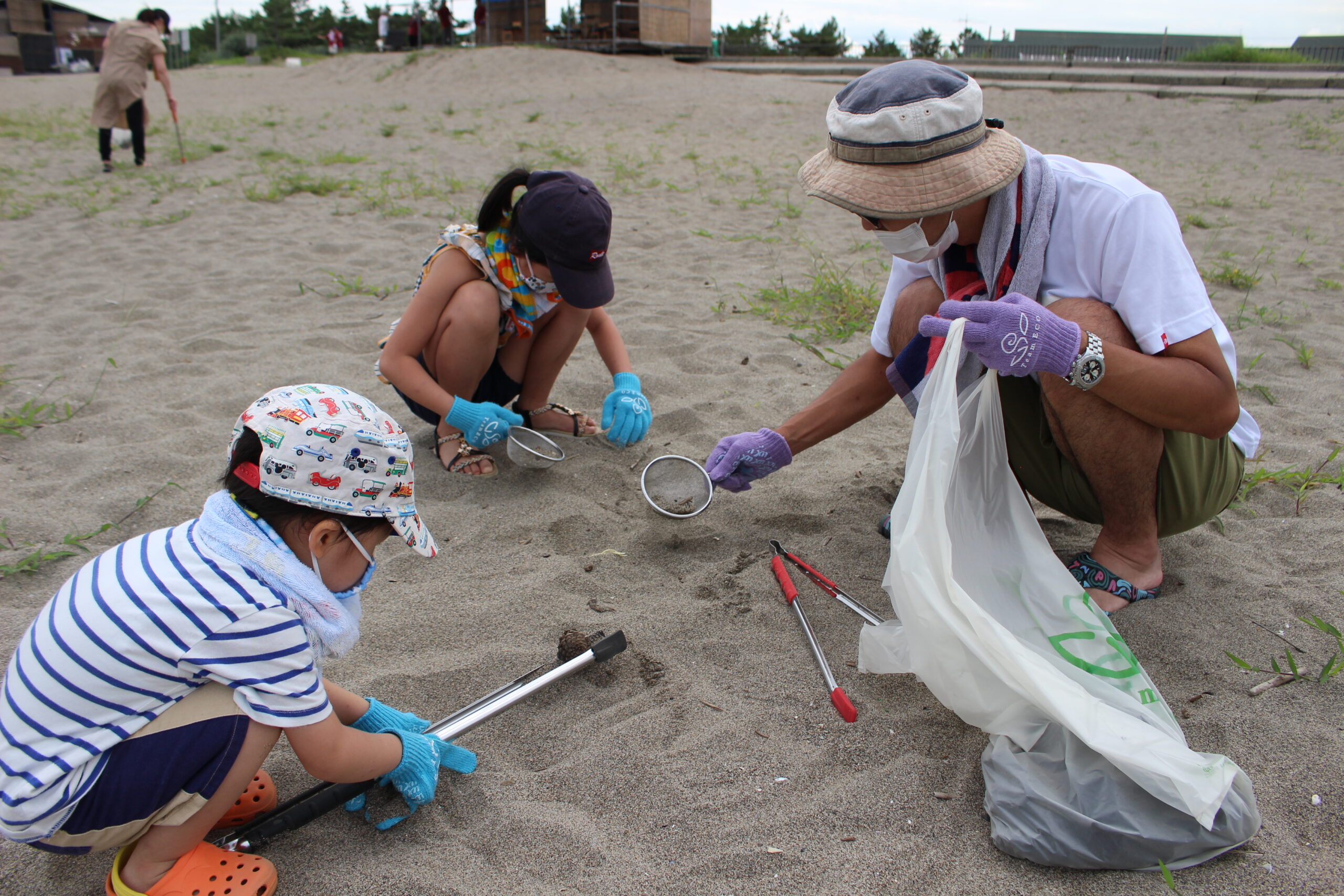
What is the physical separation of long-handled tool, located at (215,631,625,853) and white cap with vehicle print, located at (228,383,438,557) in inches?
13.9

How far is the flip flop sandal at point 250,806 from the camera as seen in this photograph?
3.92 feet

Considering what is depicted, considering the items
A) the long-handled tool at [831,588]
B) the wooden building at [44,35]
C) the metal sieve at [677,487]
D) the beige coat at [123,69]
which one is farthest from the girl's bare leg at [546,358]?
the wooden building at [44,35]

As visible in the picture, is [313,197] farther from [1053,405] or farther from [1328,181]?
[1328,181]

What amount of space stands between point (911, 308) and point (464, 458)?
1163 mm

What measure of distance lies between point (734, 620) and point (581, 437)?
91 cm

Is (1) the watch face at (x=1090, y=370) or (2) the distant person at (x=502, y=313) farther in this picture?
(2) the distant person at (x=502, y=313)

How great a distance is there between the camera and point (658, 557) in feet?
5.97

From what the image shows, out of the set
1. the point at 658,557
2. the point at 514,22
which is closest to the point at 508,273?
the point at 658,557

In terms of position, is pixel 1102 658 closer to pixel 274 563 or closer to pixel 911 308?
pixel 911 308

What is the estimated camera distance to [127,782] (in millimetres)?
987

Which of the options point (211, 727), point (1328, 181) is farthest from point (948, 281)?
point (1328, 181)

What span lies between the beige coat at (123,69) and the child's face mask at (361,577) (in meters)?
6.38

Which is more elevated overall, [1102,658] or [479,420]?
[479,420]

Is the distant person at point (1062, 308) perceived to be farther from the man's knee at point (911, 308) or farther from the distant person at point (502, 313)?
the distant person at point (502, 313)
